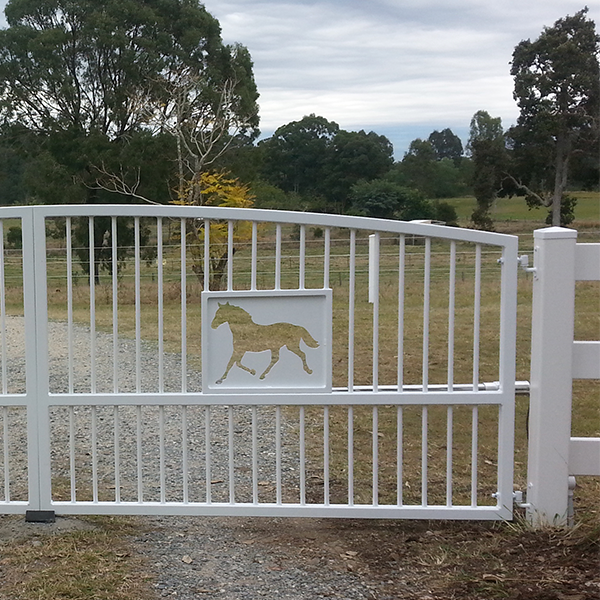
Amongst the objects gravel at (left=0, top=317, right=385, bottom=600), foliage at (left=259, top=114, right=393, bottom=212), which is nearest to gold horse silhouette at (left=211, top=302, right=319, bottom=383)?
gravel at (left=0, top=317, right=385, bottom=600)

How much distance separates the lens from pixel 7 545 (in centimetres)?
327

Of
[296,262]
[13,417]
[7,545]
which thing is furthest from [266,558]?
[296,262]

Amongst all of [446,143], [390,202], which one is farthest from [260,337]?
[446,143]

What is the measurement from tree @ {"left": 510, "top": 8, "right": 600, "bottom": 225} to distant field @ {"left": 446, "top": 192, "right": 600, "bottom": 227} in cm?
110

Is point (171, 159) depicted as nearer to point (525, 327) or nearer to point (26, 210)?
point (525, 327)

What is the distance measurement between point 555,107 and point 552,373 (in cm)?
2810

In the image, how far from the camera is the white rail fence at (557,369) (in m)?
3.25

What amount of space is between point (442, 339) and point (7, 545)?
715 cm

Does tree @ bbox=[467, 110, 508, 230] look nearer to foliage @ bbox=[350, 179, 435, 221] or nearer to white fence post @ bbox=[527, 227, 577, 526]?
foliage @ bbox=[350, 179, 435, 221]

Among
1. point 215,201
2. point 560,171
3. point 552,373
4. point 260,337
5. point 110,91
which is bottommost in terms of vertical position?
point 260,337

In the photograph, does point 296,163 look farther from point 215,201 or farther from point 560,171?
point 215,201

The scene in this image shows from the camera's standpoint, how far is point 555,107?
94.4 feet

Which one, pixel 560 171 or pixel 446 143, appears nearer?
pixel 560 171

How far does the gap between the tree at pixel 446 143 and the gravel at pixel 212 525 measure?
34.4m
